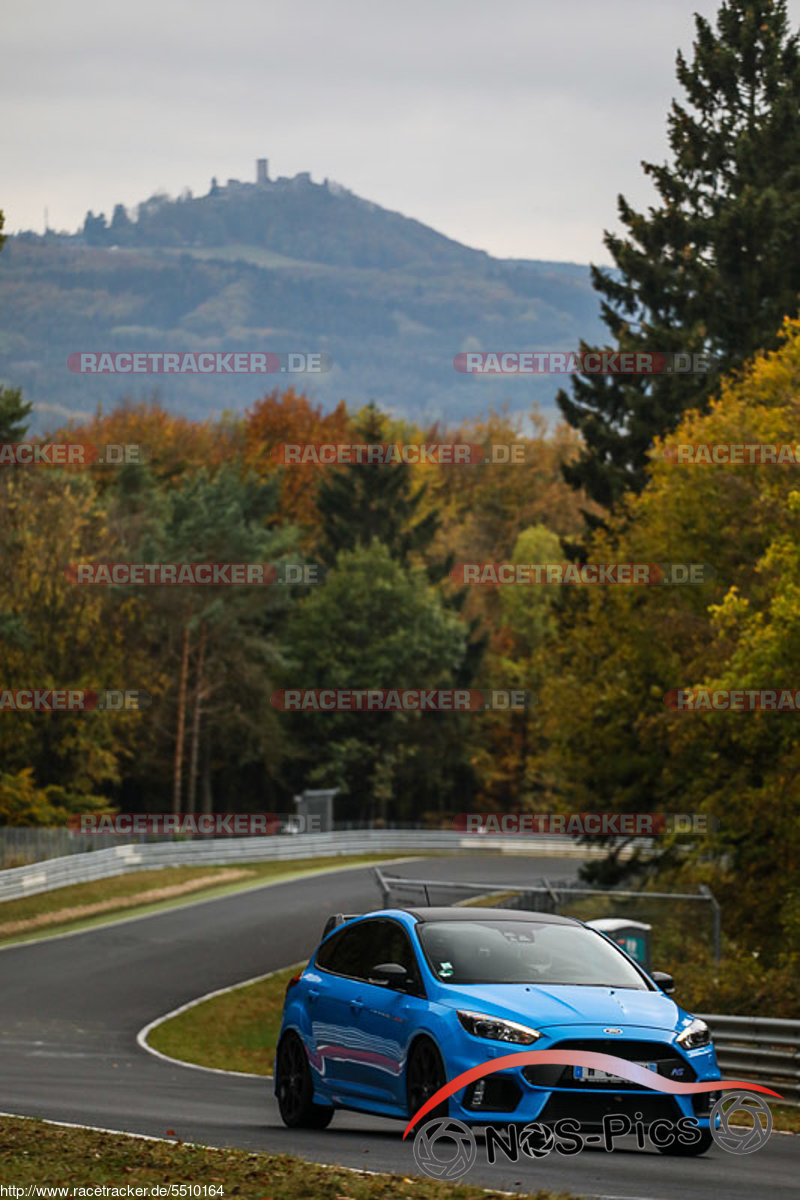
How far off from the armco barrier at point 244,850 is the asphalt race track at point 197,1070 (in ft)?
14.1

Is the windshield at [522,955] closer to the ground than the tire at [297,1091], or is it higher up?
higher up

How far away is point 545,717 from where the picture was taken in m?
45.5

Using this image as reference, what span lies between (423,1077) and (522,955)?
1222mm

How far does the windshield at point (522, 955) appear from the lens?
12.0m

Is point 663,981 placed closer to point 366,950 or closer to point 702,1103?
point 702,1103

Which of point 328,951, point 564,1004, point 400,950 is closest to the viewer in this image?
point 564,1004

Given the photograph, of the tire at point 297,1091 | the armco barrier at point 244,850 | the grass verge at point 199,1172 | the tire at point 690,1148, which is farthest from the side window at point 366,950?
the armco barrier at point 244,850

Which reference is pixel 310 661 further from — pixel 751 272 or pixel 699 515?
pixel 699 515

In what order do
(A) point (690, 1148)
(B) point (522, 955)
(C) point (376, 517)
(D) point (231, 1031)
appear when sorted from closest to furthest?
(A) point (690, 1148), (B) point (522, 955), (D) point (231, 1031), (C) point (376, 517)

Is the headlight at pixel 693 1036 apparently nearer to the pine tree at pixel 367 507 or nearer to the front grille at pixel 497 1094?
the front grille at pixel 497 1094

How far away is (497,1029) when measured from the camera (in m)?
11.1

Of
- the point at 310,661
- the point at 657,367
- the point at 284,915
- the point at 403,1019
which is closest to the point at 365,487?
the point at 310,661

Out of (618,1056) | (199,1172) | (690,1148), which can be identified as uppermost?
(618,1056)

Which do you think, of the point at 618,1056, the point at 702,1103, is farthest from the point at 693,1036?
the point at 618,1056
